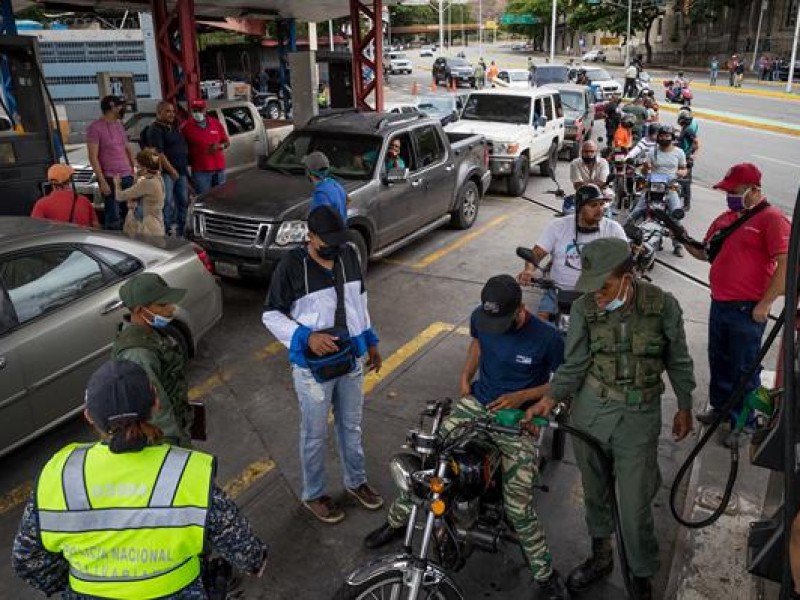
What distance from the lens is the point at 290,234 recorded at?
725 centimetres

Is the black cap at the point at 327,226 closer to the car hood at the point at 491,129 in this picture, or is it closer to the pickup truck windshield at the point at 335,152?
the pickup truck windshield at the point at 335,152

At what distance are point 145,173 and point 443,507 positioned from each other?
5.56 metres

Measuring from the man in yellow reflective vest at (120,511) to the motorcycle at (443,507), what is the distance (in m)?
0.90

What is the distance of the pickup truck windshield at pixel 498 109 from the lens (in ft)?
45.4

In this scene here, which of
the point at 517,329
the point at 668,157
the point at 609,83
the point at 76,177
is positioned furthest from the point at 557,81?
the point at 517,329

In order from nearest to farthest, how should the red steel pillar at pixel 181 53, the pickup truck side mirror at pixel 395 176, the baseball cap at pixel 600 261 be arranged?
the baseball cap at pixel 600 261, the pickup truck side mirror at pixel 395 176, the red steel pillar at pixel 181 53

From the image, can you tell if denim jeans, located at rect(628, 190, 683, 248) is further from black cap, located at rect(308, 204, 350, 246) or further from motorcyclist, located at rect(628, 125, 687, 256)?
black cap, located at rect(308, 204, 350, 246)

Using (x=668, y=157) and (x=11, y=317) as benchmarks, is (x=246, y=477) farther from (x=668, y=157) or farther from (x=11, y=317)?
(x=668, y=157)

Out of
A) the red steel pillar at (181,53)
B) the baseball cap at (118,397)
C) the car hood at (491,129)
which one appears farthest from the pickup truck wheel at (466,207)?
the baseball cap at (118,397)

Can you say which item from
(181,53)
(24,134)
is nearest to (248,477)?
(24,134)

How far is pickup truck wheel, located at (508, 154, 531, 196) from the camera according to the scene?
12.9m

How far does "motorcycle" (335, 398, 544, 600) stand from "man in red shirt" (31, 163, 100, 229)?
4.51m

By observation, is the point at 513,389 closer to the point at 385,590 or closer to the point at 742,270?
the point at 385,590

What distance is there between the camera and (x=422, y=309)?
7605 millimetres
